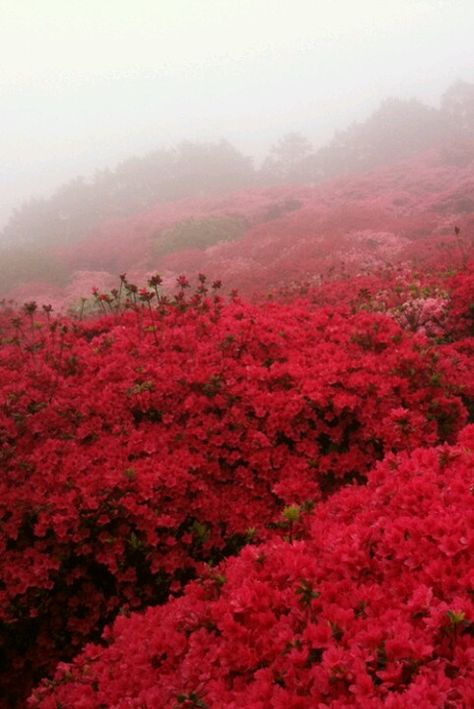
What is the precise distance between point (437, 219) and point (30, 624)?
79.7 ft

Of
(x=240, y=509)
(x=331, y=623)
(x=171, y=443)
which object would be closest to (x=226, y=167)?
(x=171, y=443)

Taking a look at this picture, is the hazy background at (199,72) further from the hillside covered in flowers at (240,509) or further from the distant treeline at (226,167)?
the hillside covered in flowers at (240,509)

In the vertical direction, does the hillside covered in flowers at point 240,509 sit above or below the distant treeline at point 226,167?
below

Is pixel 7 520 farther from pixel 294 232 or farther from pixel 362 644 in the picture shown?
pixel 294 232

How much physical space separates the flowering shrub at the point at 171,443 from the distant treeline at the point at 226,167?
40416 millimetres

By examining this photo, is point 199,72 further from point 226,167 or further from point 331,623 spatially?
point 331,623

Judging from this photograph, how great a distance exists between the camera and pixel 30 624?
4766 mm

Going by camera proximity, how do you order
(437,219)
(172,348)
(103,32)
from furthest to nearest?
(103,32) < (437,219) < (172,348)

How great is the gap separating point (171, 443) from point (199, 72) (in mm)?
173189

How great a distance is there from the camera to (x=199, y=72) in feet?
507

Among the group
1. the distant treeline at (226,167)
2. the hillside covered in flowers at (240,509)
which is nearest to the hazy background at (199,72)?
the distant treeline at (226,167)

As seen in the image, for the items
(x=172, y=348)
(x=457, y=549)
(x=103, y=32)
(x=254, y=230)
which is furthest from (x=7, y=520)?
(x=103, y=32)

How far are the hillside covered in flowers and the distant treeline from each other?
132 ft

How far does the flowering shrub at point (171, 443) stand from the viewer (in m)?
4.73
